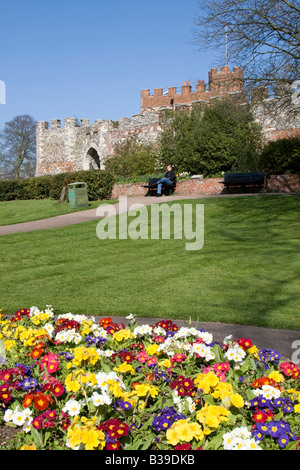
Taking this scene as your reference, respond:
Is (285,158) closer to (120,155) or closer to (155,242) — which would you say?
(155,242)

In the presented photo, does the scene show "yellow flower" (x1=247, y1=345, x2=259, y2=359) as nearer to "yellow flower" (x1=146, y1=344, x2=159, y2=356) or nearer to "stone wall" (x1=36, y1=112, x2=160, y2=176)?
"yellow flower" (x1=146, y1=344, x2=159, y2=356)

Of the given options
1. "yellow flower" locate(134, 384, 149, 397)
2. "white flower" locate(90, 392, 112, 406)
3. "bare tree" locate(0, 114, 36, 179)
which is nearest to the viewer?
"white flower" locate(90, 392, 112, 406)

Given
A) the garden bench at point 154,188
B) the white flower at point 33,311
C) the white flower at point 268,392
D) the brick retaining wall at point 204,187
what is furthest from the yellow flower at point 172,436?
the garden bench at point 154,188

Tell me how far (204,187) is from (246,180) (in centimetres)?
218

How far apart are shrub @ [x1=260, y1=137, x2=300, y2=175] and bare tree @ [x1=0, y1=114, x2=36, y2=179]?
133ft

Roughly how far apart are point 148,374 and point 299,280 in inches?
140

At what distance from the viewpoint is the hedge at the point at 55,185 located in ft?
62.3

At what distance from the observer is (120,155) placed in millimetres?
26797

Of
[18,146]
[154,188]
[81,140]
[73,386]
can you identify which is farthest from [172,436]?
[18,146]

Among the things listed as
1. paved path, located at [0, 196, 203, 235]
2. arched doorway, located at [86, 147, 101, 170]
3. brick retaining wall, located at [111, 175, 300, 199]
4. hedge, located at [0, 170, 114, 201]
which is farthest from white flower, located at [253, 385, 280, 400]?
arched doorway, located at [86, 147, 101, 170]

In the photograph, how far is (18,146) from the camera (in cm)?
5281

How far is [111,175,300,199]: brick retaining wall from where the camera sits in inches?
600

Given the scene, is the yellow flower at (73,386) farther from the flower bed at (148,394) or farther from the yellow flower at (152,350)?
the yellow flower at (152,350)

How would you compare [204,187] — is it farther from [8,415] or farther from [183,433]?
[183,433]
